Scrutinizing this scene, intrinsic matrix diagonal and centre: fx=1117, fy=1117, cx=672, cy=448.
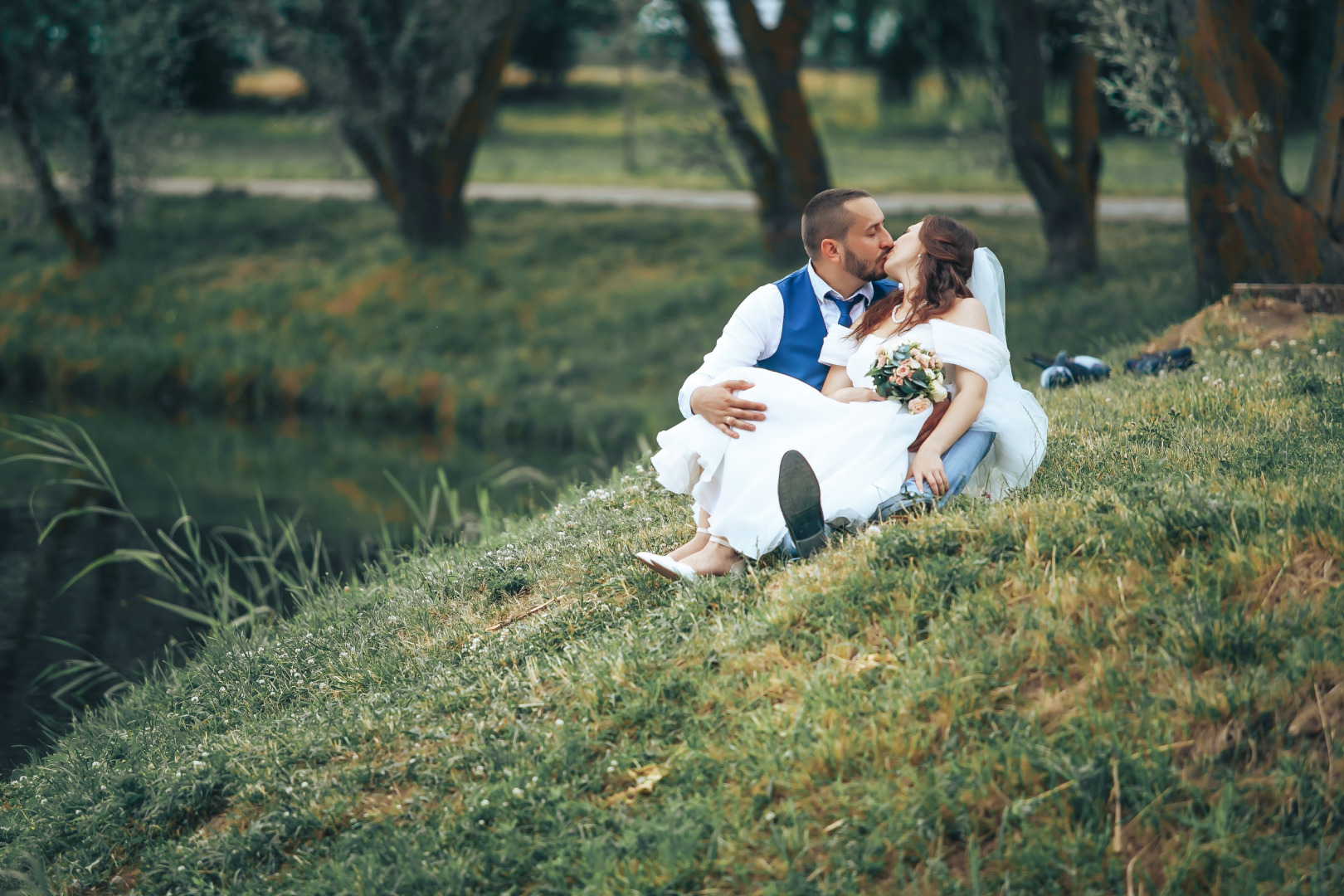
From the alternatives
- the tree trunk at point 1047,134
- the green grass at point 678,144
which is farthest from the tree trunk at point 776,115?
the tree trunk at point 1047,134

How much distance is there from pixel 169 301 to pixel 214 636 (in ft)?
44.2

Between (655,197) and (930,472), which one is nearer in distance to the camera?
(930,472)

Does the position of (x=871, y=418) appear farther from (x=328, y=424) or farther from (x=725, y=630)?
(x=328, y=424)

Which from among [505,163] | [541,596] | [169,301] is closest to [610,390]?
[169,301]

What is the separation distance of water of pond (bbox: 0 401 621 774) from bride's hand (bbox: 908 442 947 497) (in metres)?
3.22

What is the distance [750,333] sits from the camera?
461cm

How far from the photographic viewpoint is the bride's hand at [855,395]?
4.50m

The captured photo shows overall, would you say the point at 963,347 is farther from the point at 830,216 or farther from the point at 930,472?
the point at 830,216

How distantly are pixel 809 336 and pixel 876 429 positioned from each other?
24.7 inches

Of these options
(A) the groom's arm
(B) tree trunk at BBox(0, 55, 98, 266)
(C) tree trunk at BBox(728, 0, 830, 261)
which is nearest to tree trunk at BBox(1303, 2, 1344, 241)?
(A) the groom's arm

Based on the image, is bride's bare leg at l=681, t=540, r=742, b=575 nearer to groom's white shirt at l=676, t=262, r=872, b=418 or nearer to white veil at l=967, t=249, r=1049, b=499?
groom's white shirt at l=676, t=262, r=872, b=418

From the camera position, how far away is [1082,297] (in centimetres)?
1261

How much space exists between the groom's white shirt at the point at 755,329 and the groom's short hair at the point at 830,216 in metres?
0.23

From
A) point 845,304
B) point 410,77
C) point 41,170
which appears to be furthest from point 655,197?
point 845,304
